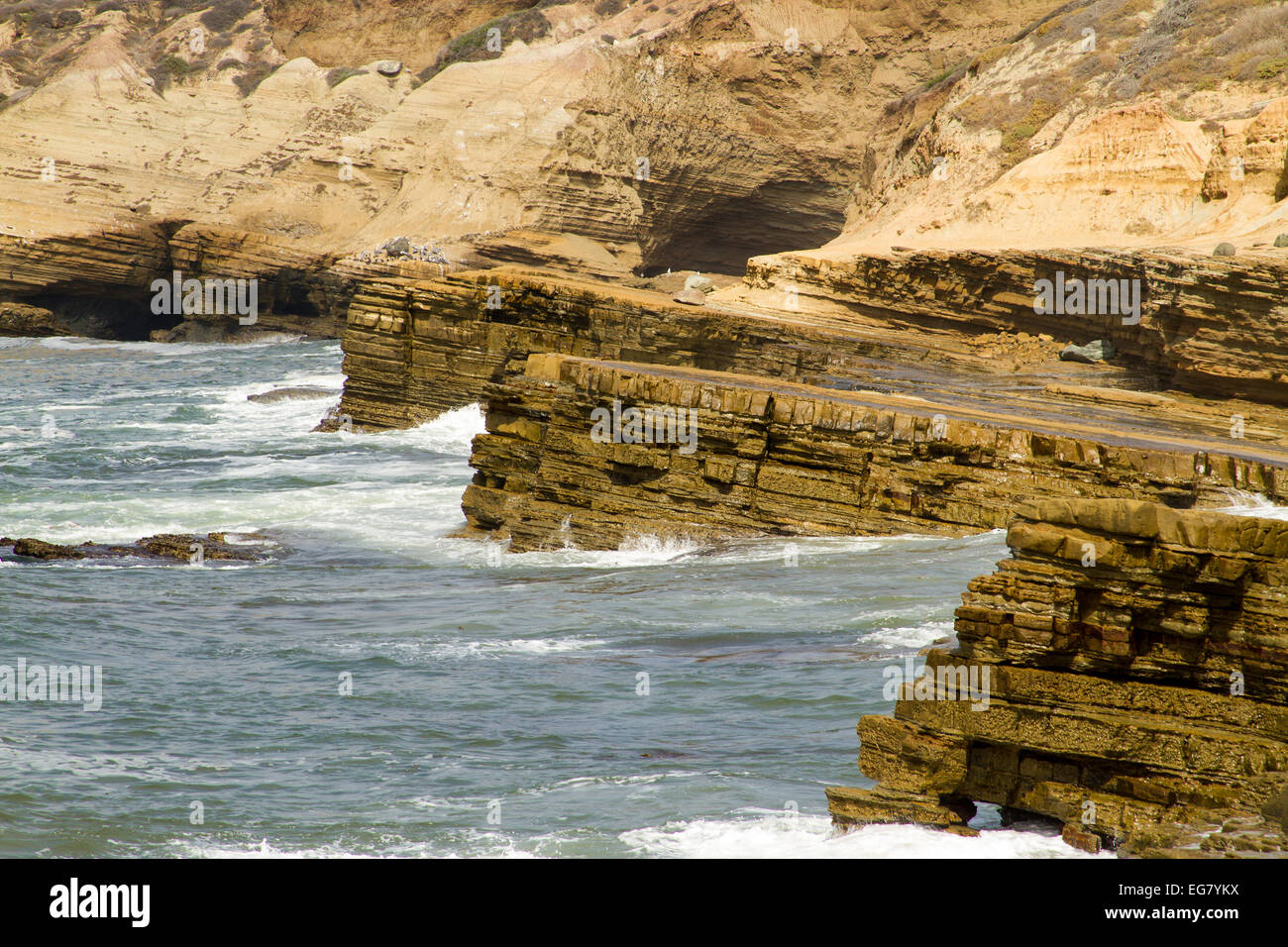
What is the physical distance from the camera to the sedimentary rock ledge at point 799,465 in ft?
43.0

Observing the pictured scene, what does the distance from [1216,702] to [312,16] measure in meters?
69.6

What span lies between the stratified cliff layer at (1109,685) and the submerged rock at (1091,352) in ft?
60.6

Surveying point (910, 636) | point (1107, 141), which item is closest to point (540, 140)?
point (1107, 141)

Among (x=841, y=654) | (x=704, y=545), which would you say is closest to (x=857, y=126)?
(x=704, y=545)

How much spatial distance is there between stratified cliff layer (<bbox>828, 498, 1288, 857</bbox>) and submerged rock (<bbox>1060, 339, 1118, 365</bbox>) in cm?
1846

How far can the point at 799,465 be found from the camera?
14.2 m

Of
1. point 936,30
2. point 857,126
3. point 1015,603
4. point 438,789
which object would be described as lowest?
point 438,789

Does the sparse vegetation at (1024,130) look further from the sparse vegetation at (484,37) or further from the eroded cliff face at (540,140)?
the sparse vegetation at (484,37)

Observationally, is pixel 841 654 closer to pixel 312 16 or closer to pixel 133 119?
pixel 133 119

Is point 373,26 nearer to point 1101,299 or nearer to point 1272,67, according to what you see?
point 1272,67

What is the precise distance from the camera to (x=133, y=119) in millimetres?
54812

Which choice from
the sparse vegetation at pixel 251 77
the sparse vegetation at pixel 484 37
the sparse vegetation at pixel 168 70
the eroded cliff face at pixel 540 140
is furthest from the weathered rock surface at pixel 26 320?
the sparse vegetation at pixel 484 37

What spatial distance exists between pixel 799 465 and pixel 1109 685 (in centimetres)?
841

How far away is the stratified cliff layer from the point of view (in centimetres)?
565
